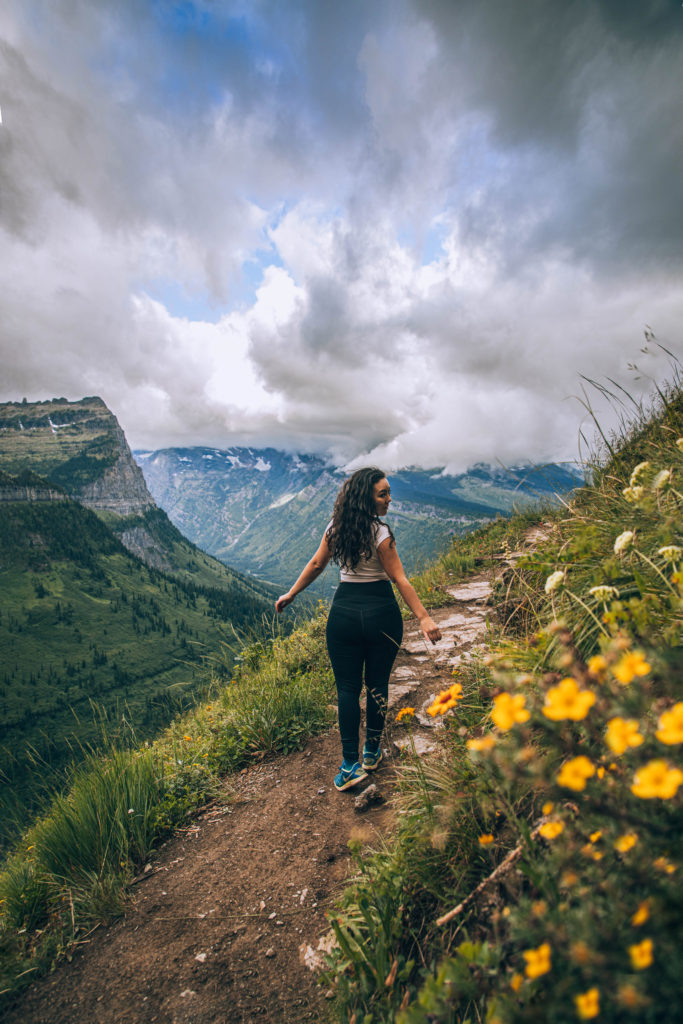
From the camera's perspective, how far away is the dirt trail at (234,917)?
103 inches

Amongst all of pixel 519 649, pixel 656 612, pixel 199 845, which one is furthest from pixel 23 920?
pixel 656 612

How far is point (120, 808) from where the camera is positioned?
3.98 meters

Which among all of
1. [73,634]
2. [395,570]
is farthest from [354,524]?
[73,634]

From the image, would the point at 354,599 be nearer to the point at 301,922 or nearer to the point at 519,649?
the point at 519,649

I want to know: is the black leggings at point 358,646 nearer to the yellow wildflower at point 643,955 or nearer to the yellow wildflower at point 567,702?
the yellow wildflower at point 567,702

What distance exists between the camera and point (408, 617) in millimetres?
8711

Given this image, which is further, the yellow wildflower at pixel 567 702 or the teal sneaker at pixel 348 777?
the teal sneaker at pixel 348 777

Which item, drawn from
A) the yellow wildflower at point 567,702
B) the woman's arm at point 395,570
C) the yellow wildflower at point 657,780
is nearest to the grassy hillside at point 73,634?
the woman's arm at point 395,570

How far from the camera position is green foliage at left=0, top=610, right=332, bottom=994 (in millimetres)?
3361

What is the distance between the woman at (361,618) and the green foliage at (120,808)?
131cm

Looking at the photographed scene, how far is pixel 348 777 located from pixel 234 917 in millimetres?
1424

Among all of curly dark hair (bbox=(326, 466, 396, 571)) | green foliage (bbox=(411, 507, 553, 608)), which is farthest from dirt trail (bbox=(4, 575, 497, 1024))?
green foliage (bbox=(411, 507, 553, 608))

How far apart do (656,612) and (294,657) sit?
18.2ft

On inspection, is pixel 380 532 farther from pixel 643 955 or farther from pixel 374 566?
pixel 643 955
